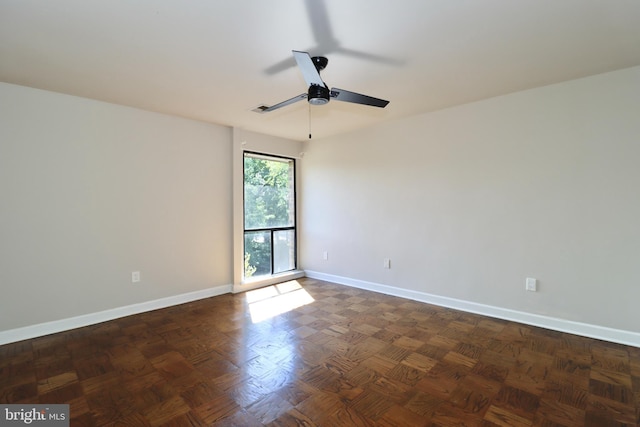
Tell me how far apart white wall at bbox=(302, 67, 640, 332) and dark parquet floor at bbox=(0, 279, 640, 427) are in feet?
1.61

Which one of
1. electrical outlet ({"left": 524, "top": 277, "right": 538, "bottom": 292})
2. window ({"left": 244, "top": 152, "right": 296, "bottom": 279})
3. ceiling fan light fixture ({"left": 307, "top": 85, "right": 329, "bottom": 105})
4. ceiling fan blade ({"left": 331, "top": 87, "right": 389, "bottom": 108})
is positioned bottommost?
electrical outlet ({"left": 524, "top": 277, "right": 538, "bottom": 292})

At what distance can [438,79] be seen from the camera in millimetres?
2684

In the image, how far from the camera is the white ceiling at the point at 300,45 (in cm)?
174

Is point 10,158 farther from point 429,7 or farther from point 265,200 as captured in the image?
point 429,7

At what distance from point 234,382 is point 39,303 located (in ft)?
7.43

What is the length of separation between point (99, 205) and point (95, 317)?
119 cm

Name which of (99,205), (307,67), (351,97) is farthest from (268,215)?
(307,67)

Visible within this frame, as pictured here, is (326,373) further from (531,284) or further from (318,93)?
(531,284)

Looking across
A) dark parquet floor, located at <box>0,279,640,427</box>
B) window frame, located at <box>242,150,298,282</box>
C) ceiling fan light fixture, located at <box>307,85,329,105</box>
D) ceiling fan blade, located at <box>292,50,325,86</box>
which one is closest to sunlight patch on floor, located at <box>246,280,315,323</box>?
dark parquet floor, located at <box>0,279,640,427</box>

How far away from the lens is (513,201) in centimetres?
310

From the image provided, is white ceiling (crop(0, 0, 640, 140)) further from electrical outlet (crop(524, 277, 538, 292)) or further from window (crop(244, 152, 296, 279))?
electrical outlet (crop(524, 277, 538, 292))

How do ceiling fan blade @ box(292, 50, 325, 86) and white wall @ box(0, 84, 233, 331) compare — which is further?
white wall @ box(0, 84, 233, 331)

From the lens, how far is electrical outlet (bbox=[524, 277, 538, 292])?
298cm

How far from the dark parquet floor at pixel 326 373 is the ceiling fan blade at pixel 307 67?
207cm
